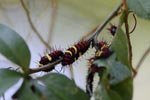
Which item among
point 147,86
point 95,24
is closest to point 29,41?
point 95,24

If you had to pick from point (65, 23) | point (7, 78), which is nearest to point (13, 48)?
point (7, 78)

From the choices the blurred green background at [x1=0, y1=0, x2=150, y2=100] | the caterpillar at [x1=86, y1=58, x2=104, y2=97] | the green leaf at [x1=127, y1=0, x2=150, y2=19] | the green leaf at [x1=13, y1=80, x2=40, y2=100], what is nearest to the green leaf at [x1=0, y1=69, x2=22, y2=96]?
the green leaf at [x1=13, y1=80, x2=40, y2=100]

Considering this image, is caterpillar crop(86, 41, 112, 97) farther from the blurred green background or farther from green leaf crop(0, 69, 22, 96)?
the blurred green background

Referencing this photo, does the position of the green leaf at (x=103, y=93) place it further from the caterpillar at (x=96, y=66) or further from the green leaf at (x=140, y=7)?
the green leaf at (x=140, y=7)

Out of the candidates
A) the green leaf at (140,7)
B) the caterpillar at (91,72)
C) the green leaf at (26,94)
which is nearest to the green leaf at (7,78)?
the green leaf at (26,94)

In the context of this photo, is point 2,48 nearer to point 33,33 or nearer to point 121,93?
point 121,93

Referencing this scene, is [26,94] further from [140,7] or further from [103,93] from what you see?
[140,7]
